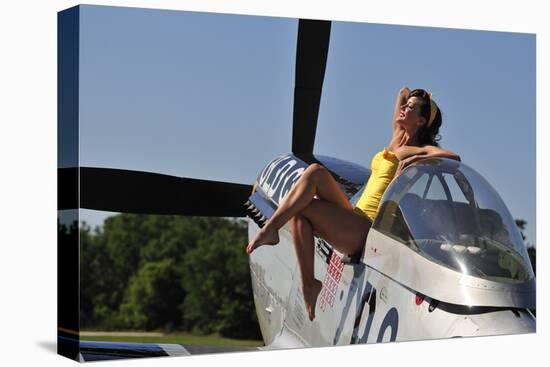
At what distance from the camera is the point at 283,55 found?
8.19 m

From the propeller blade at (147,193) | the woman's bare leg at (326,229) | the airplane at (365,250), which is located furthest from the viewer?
the woman's bare leg at (326,229)

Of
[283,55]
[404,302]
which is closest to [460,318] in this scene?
[404,302]

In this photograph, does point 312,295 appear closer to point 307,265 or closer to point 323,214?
point 307,265

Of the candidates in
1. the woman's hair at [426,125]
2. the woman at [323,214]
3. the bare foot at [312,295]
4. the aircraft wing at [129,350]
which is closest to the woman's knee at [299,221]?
the woman at [323,214]

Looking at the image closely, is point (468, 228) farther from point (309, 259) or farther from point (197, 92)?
point (197, 92)

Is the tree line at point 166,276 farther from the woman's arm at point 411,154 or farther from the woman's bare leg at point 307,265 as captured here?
the woman's arm at point 411,154

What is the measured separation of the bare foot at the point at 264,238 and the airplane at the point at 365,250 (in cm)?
5

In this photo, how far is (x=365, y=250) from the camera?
26.1 feet

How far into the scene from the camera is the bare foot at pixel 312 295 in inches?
321

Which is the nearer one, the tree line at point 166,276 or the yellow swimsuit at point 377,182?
the tree line at point 166,276

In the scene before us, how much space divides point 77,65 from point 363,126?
238 cm

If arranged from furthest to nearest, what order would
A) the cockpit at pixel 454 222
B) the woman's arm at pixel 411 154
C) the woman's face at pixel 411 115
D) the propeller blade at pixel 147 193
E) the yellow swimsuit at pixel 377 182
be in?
the woman's face at pixel 411 115 < the woman's arm at pixel 411 154 < the yellow swimsuit at pixel 377 182 < the cockpit at pixel 454 222 < the propeller blade at pixel 147 193

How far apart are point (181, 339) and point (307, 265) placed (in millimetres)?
1142

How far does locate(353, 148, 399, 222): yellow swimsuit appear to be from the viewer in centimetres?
813
